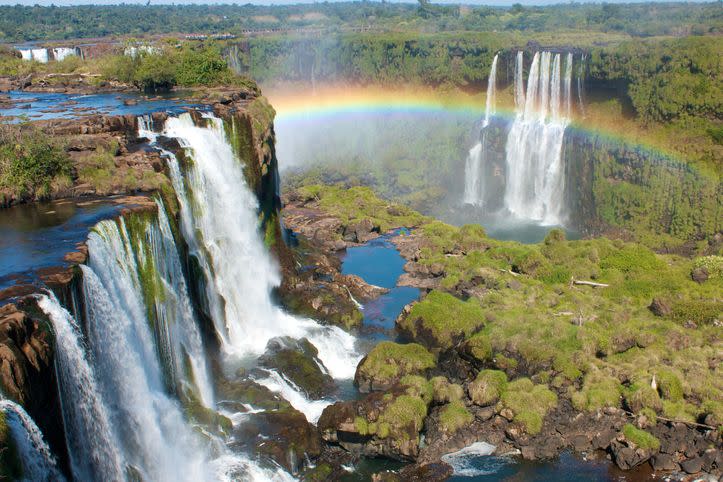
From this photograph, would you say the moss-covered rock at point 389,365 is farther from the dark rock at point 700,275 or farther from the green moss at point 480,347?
the dark rock at point 700,275

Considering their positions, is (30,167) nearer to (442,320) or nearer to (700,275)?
(442,320)

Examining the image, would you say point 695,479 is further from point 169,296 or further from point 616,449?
point 169,296

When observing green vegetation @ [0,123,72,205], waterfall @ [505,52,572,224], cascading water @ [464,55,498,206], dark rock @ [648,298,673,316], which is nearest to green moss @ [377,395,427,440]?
dark rock @ [648,298,673,316]

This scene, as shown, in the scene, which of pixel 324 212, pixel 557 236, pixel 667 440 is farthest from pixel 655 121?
pixel 667 440

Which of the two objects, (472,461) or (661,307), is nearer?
(472,461)

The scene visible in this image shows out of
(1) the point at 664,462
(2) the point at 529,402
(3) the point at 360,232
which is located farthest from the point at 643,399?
(3) the point at 360,232

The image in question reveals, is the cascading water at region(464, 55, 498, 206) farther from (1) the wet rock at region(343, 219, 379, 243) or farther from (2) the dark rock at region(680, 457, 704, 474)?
(2) the dark rock at region(680, 457, 704, 474)
